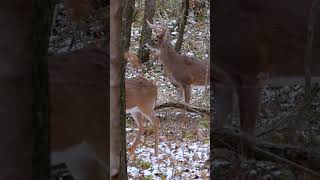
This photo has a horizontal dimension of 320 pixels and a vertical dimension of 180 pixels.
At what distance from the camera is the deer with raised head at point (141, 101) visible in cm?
487

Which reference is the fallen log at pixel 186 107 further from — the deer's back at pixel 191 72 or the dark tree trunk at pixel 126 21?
the dark tree trunk at pixel 126 21

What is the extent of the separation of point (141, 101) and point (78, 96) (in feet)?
14.0

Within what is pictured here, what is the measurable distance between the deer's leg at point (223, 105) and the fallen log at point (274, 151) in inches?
0.5

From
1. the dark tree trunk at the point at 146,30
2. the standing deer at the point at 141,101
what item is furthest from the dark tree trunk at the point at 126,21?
the dark tree trunk at the point at 146,30

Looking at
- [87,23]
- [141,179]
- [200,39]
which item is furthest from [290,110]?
[200,39]

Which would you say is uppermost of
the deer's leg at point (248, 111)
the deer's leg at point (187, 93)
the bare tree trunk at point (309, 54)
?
the bare tree trunk at point (309, 54)

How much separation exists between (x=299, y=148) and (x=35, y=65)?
37 cm

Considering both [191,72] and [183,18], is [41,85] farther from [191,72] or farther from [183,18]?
[183,18]

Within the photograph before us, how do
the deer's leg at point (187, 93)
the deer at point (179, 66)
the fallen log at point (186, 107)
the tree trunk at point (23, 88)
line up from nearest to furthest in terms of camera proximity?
the tree trunk at point (23, 88) < the fallen log at point (186, 107) < the deer's leg at point (187, 93) < the deer at point (179, 66)

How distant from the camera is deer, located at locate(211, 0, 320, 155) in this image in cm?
66

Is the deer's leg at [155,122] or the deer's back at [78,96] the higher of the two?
the deer's back at [78,96]

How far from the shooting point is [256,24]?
670 mm

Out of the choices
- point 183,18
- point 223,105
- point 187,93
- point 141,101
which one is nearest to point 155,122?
point 141,101

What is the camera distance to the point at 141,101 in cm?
496
